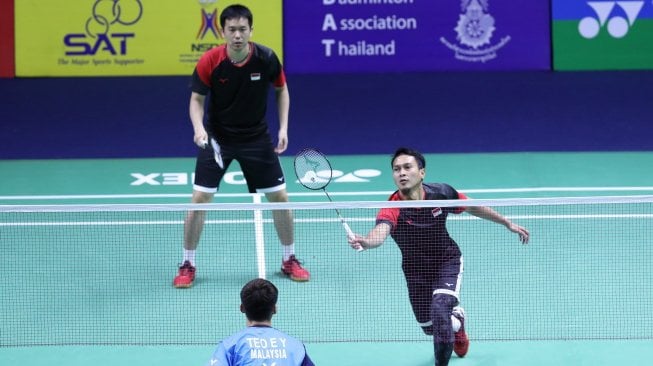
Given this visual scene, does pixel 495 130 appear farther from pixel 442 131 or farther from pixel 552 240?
pixel 552 240

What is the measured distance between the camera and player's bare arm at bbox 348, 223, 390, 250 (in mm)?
7414

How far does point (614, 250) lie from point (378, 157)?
4.03m

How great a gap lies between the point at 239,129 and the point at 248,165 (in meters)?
0.28


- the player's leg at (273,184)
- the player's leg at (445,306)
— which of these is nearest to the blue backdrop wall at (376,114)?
the player's leg at (273,184)

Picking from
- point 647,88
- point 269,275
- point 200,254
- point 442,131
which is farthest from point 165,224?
point 647,88

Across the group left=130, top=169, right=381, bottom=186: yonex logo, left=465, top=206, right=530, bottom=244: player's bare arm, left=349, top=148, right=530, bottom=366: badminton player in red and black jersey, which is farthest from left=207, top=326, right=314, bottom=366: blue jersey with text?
left=130, top=169, right=381, bottom=186: yonex logo

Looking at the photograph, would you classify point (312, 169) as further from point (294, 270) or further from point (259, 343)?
point (259, 343)

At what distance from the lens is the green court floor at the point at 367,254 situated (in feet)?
27.3

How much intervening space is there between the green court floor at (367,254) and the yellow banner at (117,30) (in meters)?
1.71

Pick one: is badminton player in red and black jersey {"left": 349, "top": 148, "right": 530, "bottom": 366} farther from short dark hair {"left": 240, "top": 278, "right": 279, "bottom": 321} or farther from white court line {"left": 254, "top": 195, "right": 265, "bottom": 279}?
white court line {"left": 254, "top": 195, "right": 265, "bottom": 279}

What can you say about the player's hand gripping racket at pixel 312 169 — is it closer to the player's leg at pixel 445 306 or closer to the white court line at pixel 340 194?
the player's leg at pixel 445 306

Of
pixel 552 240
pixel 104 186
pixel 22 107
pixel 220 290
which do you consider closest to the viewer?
pixel 220 290

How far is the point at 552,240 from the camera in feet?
33.8

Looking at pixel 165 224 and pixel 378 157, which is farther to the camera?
pixel 378 157
